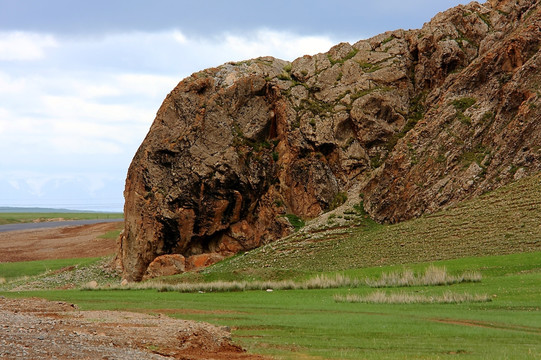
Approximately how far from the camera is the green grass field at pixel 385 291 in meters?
18.2

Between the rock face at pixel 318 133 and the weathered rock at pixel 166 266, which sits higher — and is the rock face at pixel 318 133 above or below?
above

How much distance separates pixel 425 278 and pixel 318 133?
28888 mm

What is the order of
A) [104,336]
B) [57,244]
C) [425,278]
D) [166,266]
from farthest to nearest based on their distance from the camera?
[57,244], [166,266], [425,278], [104,336]

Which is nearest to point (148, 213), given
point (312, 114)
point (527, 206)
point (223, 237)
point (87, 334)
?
point (223, 237)

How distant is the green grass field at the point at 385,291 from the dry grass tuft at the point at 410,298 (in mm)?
590

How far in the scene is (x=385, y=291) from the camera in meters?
32.2

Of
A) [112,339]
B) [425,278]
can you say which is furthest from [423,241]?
[112,339]

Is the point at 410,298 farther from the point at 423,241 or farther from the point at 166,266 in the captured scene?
the point at 166,266

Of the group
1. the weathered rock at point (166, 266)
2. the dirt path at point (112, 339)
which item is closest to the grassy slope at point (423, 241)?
the weathered rock at point (166, 266)

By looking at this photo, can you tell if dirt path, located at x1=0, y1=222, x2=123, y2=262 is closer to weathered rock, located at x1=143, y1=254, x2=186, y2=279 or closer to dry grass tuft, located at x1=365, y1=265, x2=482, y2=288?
weathered rock, located at x1=143, y1=254, x2=186, y2=279

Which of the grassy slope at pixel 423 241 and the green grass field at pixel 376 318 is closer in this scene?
the green grass field at pixel 376 318

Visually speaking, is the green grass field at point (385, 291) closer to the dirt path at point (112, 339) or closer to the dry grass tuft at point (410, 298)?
the dry grass tuft at point (410, 298)

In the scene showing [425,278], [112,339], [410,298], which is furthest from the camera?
[425,278]

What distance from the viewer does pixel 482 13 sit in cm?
6481
